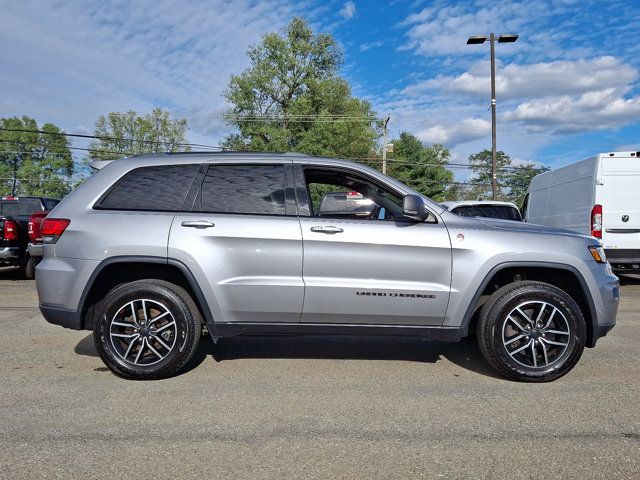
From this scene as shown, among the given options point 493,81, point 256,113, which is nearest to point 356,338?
point 493,81

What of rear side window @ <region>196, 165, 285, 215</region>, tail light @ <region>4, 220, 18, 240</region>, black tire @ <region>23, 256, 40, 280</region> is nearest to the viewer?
rear side window @ <region>196, 165, 285, 215</region>

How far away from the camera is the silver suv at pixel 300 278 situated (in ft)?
12.9

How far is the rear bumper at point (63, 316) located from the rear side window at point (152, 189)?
909 mm

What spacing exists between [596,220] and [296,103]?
1351 inches

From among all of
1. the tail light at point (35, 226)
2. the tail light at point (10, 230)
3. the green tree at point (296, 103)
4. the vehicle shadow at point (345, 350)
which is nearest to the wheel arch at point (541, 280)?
the vehicle shadow at point (345, 350)

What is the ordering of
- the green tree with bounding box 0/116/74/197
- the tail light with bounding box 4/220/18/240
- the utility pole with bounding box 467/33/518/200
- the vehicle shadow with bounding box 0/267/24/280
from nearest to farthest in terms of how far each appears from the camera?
the tail light with bounding box 4/220/18/240
the vehicle shadow with bounding box 0/267/24/280
the utility pole with bounding box 467/33/518/200
the green tree with bounding box 0/116/74/197

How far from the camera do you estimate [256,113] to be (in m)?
42.3

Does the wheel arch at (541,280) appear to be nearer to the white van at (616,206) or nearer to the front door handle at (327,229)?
the front door handle at (327,229)

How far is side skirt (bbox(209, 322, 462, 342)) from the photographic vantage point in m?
3.99

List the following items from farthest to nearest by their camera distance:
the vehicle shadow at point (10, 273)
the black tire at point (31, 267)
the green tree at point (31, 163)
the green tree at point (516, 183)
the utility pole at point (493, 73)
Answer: the green tree at point (516, 183)
the green tree at point (31, 163)
the utility pole at point (493, 73)
the vehicle shadow at point (10, 273)
the black tire at point (31, 267)

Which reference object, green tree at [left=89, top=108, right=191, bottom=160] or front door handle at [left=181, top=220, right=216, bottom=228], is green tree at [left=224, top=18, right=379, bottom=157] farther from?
front door handle at [left=181, top=220, right=216, bottom=228]

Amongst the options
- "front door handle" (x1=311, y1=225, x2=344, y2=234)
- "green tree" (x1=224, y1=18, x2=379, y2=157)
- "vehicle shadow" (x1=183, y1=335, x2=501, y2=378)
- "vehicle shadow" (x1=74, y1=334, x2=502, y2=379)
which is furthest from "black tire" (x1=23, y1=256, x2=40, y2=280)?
"green tree" (x1=224, y1=18, x2=379, y2=157)

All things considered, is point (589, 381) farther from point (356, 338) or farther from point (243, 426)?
point (243, 426)

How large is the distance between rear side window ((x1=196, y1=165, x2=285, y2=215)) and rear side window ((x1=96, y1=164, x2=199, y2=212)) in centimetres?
19
